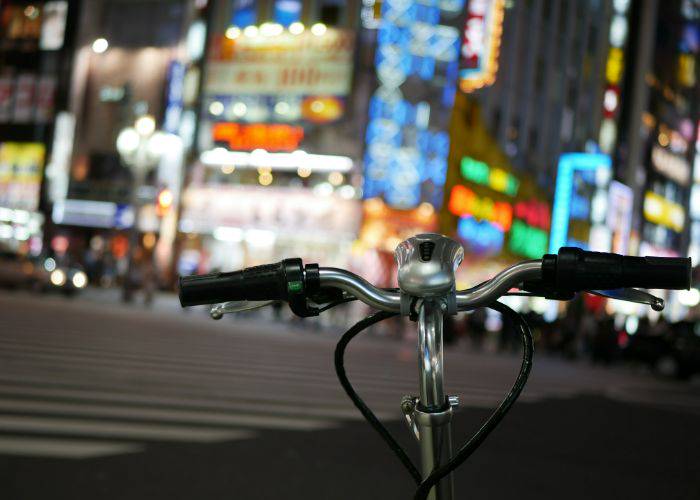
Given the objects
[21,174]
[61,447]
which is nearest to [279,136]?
[21,174]

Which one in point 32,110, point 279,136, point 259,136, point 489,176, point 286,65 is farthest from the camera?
point 32,110

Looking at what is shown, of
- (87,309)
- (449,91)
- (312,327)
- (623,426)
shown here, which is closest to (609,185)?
(449,91)

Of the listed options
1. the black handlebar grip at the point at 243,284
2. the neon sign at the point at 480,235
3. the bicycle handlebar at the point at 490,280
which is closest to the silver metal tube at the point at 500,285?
the bicycle handlebar at the point at 490,280

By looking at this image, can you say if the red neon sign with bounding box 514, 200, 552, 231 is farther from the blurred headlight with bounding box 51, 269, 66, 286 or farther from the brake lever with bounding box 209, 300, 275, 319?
the brake lever with bounding box 209, 300, 275, 319

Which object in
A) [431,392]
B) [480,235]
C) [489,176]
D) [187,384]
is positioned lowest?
[187,384]

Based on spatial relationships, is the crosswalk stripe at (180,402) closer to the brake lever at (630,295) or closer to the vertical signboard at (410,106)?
the brake lever at (630,295)

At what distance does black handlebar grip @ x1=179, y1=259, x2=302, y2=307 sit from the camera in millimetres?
1784

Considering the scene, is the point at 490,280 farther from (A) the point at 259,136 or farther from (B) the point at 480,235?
(B) the point at 480,235

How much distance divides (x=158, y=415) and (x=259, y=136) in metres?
29.4

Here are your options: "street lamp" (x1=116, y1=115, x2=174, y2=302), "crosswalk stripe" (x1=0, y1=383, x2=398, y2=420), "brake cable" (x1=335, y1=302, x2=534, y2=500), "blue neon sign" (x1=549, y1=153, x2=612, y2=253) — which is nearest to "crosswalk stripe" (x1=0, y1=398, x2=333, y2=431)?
"crosswalk stripe" (x1=0, y1=383, x2=398, y2=420)

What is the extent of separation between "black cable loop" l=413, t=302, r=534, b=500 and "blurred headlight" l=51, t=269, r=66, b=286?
25.3 m

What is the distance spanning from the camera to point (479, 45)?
34.4 metres

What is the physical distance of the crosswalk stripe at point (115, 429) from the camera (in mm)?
6188

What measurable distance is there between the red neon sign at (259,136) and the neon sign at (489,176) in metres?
6.34
